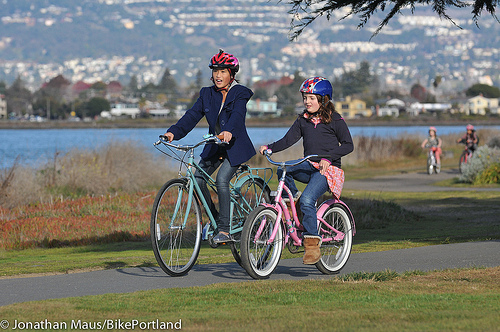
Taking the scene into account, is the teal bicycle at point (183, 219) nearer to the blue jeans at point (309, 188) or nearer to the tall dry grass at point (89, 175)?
the blue jeans at point (309, 188)

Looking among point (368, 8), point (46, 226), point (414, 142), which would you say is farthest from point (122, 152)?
point (414, 142)

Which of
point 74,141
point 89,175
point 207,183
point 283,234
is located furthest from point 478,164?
point 74,141

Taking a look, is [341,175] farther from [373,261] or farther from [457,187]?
[457,187]

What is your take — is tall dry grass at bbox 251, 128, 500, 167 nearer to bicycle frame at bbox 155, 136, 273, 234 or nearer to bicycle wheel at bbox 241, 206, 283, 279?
bicycle frame at bbox 155, 136, 273, 234

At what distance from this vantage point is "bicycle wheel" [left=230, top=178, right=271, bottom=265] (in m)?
8.86

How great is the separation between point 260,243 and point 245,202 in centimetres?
84

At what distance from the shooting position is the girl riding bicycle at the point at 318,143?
8617 mm

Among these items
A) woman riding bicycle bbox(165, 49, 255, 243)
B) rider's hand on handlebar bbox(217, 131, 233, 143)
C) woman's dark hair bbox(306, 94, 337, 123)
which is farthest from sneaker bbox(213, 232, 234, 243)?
woman's dark hair bbox(306, 94, 337, 123)

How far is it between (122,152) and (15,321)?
21.2 metres

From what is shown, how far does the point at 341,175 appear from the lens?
8.84 meters

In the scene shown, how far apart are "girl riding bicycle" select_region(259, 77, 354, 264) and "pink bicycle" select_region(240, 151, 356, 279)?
0.47ft

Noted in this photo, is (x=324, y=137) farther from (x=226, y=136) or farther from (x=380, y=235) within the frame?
(x=380, y=235)

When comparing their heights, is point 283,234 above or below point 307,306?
above

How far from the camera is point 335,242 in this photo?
30.0ft
